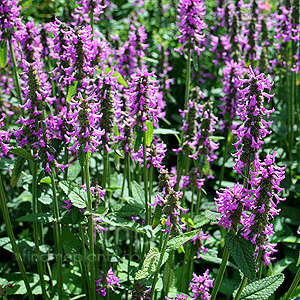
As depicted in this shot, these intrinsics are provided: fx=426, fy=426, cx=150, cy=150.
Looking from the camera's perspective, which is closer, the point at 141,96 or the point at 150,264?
the point at 150,264

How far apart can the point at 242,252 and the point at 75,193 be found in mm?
1166

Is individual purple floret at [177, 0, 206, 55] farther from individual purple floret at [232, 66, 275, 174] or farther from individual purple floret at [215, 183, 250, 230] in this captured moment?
individual purple floret at [215, 183, 250, 230]

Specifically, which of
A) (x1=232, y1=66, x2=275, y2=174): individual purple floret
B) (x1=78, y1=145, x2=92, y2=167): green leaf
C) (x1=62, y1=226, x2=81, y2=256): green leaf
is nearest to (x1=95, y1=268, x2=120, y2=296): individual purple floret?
(x1=62, y1=226, x2=81, y2=256): green leaf

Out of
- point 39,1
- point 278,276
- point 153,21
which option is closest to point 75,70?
point 278,276

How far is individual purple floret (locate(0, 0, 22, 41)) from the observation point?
10.8 ft

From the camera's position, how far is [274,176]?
7.24 ft

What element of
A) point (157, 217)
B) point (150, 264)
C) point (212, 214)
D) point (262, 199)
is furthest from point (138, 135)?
point (262, 199)

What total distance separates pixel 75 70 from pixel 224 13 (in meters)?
3.18

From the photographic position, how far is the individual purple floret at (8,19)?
3.30m

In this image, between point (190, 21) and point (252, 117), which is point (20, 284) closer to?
point (252, 117)

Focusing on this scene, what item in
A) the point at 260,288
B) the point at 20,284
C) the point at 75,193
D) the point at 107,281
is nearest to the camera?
the point at 260,288

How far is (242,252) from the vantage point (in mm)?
2305

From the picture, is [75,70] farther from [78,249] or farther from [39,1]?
[39,1]

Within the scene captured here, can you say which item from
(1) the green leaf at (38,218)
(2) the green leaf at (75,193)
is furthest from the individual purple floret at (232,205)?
(1) the green leaf at (38,218)
